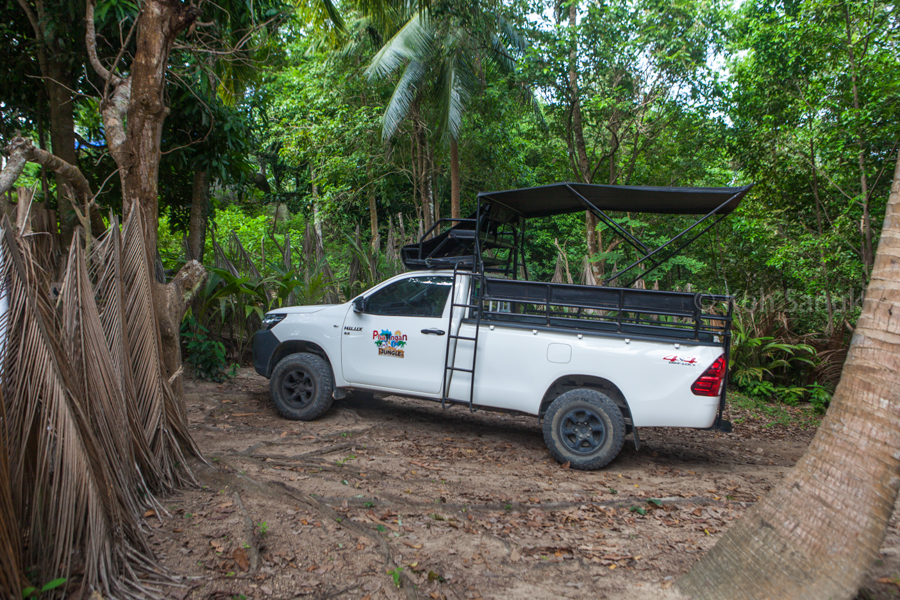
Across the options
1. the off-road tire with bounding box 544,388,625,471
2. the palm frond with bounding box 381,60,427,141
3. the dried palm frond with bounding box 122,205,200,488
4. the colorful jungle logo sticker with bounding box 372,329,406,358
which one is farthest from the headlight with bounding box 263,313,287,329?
the palm frond with bounding box 381,60,427,141

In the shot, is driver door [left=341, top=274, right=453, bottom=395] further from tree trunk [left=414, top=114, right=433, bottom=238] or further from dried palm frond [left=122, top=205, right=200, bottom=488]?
tree trunk [left=414, top=114, right=433, bottom=238]

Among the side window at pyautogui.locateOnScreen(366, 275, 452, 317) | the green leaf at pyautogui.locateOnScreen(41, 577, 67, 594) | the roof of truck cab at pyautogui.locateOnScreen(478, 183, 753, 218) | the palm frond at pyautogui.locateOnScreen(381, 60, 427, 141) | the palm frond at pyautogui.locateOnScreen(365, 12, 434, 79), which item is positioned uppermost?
the palm frond at pyautogui.locateOnScreen(365, 12, 434, 79)

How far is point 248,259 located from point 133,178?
5578mm

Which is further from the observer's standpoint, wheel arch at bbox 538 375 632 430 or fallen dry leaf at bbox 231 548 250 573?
wheel arch at bbox 538 375 632 430

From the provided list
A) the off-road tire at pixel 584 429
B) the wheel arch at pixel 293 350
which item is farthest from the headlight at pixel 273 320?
the off-road tire at pixel 584 429

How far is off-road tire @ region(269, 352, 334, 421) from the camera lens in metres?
6.28

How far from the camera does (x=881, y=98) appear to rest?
8633mm

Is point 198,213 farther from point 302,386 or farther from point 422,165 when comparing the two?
point 422,165

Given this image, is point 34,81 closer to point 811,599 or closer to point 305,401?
point 305,401

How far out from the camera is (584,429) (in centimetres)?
520

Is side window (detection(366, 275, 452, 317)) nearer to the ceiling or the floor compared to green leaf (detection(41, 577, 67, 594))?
nearer to the ceiling

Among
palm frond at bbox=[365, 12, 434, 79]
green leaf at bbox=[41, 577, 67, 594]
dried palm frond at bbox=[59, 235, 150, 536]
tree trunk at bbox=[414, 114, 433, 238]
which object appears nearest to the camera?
green leaf at bbox=[41, 577, 67, 594]

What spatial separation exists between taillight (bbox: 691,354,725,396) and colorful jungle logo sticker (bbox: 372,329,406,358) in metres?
2.93

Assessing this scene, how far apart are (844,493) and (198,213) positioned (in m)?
9.12
